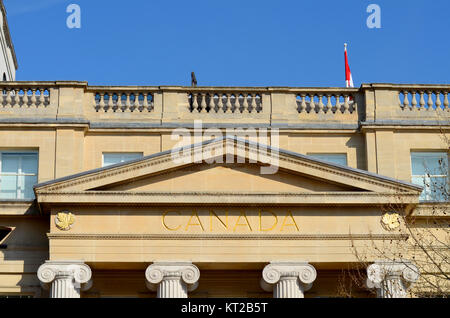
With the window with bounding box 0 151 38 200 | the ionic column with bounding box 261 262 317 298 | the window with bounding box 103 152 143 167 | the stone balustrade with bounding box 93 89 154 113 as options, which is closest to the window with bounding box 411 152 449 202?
the ionic column with bounding box 261 262 317 298

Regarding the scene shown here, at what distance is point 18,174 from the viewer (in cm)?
3198

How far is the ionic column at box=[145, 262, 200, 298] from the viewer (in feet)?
91.8

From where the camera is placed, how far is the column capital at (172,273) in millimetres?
28031

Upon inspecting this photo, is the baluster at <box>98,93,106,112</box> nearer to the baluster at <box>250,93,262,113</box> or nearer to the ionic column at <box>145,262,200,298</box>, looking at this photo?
the baluster at <box>250,93,262,113</box>

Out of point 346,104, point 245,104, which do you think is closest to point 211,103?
point 245,104

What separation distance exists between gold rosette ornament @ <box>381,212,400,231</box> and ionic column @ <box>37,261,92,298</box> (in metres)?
8.90

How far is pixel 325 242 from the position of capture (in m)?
28.6

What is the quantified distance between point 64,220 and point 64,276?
1695 millimetres

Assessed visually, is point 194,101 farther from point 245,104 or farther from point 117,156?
point 117,156

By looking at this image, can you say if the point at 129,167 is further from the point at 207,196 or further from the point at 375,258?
the point at 375,258

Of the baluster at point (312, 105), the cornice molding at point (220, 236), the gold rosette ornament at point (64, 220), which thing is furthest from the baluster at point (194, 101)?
the gold rosette ornament at point (64, 220)
